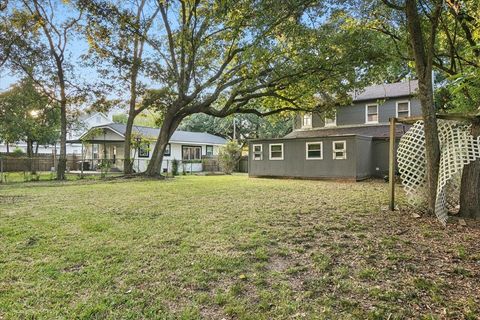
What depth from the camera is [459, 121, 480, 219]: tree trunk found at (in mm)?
5203

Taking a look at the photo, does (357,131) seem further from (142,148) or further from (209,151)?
(209,151)

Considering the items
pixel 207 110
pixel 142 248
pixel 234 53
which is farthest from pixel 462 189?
pixel 207 110

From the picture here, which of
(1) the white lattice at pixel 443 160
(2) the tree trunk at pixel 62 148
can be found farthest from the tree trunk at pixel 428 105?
(2) the tree trunk at pixel 62 148

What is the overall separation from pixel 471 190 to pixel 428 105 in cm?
162

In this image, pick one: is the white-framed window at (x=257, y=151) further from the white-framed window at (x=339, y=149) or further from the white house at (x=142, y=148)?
the white house at (x=142, y=148)

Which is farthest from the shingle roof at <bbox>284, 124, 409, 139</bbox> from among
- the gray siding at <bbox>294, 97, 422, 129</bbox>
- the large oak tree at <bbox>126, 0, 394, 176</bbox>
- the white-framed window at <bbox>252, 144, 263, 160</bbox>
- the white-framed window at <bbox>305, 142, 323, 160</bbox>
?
the large oak tree at <bbox>126, 0, 394, 176</bbox>

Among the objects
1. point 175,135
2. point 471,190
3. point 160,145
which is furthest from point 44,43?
Answer: point 471,190

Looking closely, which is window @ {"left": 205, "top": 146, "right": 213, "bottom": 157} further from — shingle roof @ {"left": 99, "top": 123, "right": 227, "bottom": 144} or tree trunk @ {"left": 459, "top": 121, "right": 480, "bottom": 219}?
tree trunk @ {"left": 459, "top": 121, "right": 480, "bottom": 219}

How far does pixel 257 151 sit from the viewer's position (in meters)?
18.1

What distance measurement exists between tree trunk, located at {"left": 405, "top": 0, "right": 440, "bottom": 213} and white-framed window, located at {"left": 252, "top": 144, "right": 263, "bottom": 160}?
12329mm

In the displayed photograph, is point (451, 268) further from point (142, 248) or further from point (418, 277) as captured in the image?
point (142, 248)

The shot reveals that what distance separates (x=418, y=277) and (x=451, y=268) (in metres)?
0.52

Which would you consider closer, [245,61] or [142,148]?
[245,61]

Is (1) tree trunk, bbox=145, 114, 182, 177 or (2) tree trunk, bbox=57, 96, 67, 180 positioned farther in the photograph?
(1) tree trunk, bbox=145, 114, 182, 177
